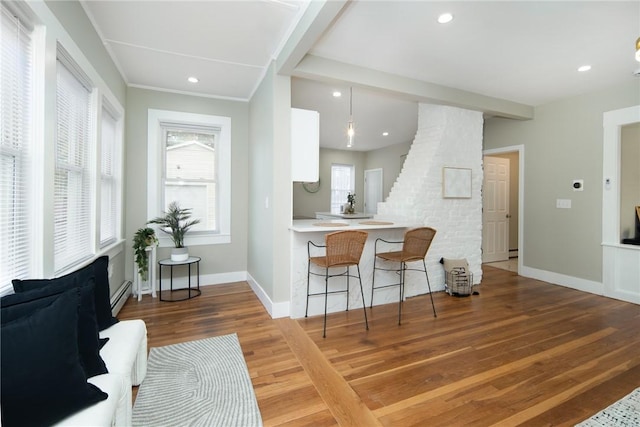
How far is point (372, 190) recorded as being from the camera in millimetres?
8211

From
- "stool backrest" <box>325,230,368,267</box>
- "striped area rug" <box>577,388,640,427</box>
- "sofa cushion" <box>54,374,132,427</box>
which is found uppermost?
"stool backrest" <box>325,230,368,267</box>

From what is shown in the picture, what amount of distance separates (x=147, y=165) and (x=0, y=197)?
8.09ft

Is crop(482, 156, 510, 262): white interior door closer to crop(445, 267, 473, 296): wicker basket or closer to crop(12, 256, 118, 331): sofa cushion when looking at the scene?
crop(445, 267, 473, 296): wicker basket

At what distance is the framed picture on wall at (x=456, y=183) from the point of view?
13.0ft

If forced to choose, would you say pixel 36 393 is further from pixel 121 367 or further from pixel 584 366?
pixel 584 366

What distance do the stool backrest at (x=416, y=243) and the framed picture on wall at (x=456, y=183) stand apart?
3.96ft

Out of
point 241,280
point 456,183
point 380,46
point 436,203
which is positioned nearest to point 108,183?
point 241,280

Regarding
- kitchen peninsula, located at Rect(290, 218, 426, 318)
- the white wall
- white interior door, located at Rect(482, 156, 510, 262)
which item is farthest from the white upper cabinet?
white interior door, located at Rect(482, 156, 510, 262)

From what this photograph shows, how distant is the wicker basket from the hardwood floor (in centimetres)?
15

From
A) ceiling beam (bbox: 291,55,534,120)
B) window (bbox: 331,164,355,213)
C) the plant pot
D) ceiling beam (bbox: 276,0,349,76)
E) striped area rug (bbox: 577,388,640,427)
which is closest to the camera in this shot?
striped area rug (bbox: 577,388,640,427)

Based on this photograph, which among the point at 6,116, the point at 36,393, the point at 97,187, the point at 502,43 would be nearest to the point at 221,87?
the point at 97,187

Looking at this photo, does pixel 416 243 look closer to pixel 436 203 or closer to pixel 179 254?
pixel 436 203

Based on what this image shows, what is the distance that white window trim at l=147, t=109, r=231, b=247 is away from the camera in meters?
3.76

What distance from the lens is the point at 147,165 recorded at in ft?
12.3
